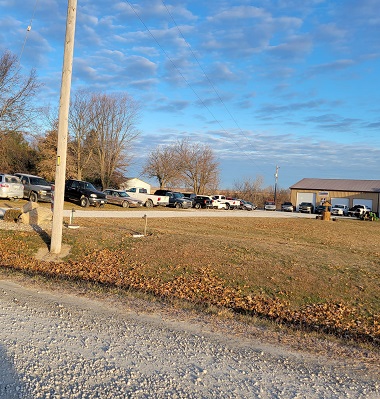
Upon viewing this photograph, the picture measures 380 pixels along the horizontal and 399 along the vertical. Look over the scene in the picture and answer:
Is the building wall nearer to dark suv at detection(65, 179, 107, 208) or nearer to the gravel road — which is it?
dark suv at detection(65, 179, 107, 208)

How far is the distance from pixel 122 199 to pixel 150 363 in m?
30.7

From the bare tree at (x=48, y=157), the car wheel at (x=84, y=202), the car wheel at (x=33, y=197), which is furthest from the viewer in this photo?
the bare tree at (x=48, y=157)

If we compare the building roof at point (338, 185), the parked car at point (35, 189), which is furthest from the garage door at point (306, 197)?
the parked car at point (35, 189)

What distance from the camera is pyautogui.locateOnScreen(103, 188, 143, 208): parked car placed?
34188 mm

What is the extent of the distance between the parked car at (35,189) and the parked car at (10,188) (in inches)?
41.8

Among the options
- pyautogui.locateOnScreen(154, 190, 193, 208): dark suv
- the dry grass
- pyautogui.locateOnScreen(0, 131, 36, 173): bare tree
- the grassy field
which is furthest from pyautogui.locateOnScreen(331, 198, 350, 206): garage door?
the grassy field

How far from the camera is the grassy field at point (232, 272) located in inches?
318

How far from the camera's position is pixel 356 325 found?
24.2 feet

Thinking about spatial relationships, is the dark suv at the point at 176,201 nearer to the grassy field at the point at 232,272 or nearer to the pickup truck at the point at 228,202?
the pickup truck at the point at 228,202

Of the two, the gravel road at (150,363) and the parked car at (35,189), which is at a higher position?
the parked car at (35,189)

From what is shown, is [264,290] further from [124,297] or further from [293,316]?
[124,297]

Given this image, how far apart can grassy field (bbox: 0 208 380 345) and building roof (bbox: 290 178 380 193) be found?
55585mm

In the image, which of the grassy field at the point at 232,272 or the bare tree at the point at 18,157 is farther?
the bare tree at the point at 18,157

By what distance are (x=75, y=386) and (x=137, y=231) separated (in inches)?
483
